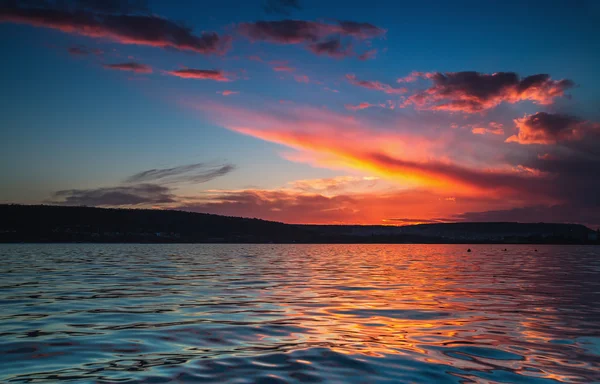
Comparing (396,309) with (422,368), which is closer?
(422,368)

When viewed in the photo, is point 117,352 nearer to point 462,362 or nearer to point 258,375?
point 258,375

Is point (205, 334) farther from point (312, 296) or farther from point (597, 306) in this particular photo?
point (597, 306)

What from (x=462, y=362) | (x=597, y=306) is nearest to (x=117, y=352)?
(x=462, y=362)

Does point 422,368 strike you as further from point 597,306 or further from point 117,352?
point 597,306

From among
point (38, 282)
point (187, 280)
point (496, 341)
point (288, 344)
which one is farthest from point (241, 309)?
point (38, 282)

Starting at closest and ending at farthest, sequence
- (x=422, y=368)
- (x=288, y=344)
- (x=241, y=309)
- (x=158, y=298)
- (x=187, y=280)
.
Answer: (x=422, y=368) → (x=288, y=344) → (x=241, y=309) → (x=158, y=298) → (x=187, y=280)

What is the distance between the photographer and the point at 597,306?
2295 centimetres

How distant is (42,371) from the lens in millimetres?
11141

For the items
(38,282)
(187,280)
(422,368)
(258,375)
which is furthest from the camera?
(187,280)

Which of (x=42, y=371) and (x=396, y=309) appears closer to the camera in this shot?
(x=42, y=371)

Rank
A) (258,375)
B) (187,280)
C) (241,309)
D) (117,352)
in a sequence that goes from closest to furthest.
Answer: (258,375) < (117,352) < (241,309) < (187,280)

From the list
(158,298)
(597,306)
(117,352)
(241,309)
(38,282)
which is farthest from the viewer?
(38,282)

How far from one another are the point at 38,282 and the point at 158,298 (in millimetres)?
12449

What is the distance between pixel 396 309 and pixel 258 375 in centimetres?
1185
